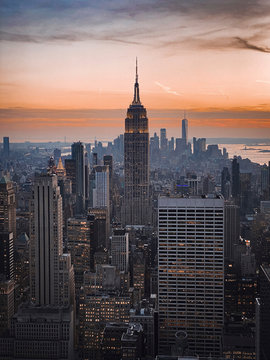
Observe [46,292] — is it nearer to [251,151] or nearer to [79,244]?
[79,244]

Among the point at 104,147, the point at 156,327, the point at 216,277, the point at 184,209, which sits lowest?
the point at 156,327

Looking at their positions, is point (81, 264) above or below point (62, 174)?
below

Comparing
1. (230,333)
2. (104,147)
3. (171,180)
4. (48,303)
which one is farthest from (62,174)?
(230,333)

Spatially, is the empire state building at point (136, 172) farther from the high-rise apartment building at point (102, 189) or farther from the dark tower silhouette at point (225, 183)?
the dark tower silhouette at point (225, 183)

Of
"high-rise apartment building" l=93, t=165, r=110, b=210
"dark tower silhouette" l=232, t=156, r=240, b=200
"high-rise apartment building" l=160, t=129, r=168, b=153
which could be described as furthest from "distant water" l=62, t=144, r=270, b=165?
"high-rise apartment building" l=93, t=165, r=110, b=210

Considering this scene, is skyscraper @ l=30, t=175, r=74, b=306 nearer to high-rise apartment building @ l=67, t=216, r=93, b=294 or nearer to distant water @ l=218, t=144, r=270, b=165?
high-rise apartment building @ l=67, t=216, r=93, b=294

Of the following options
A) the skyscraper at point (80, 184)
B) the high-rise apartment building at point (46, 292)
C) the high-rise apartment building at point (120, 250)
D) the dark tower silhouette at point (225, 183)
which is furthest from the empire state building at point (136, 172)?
the high-rise apartment building at point (46, 292)

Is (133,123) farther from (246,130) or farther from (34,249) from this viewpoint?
(246,130)
